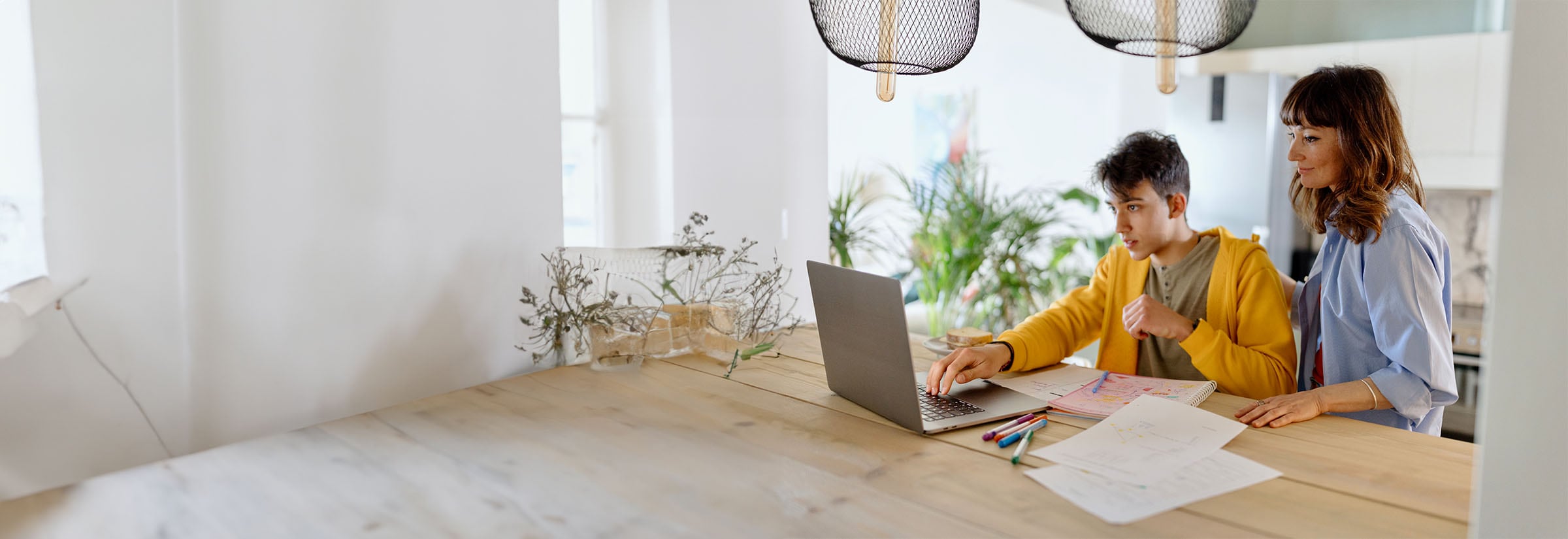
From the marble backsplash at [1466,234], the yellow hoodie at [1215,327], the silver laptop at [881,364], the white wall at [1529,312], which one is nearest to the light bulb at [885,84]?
the silver laptop at [881,364]

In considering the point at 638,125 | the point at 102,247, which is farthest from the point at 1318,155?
the point at 102,247

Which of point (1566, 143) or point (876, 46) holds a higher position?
point (876, 46)

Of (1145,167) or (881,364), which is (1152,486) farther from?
(1145,167)

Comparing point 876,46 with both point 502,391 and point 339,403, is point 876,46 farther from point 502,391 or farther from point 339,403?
point 339,403

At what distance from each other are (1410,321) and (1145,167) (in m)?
0.56

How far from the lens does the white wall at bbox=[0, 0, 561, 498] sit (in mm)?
1460

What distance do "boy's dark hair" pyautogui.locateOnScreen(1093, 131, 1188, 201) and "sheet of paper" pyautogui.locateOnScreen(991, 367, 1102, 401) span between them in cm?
38

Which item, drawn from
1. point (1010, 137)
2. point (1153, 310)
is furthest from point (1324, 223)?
point (1010, 137)

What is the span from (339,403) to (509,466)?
24.6 inches

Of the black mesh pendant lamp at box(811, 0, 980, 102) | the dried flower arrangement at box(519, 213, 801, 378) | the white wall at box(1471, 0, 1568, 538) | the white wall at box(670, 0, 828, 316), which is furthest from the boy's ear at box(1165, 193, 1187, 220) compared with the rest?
the white wall at box(670, 0, 828, 316)

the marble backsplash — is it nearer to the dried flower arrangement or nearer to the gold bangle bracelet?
the gold bangle bracelet

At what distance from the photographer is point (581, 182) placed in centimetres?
275

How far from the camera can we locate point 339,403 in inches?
72.7

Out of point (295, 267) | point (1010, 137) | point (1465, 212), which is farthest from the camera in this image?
point (1010, 137)
